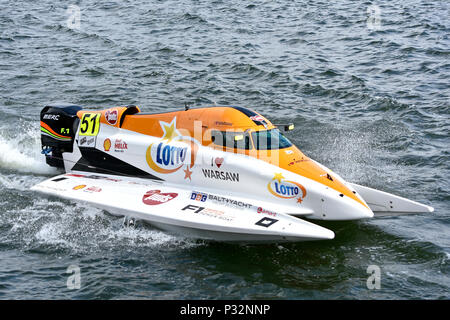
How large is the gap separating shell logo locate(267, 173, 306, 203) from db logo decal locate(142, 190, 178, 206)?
1.81m

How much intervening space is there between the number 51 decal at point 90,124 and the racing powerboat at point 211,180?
2 centimetres

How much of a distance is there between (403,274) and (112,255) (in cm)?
455

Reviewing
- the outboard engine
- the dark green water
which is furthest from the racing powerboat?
the dark green water

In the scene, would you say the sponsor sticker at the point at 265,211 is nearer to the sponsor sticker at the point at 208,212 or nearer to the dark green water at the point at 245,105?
the sponsor sticker at the point at 208,212

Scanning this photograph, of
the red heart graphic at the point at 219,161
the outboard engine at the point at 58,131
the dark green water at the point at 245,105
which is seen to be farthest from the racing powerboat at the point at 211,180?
the dark green water at the point at 245,105

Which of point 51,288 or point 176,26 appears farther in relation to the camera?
point 176,26

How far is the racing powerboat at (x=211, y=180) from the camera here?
8.81m

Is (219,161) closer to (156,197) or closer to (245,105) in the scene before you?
(156,197)

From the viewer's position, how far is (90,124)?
11281 millimetres

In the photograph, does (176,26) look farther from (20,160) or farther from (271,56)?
(20,160)

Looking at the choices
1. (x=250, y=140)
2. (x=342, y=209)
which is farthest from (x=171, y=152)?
(x=342, y=209)

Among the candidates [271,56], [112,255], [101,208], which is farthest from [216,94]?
[112,255]
